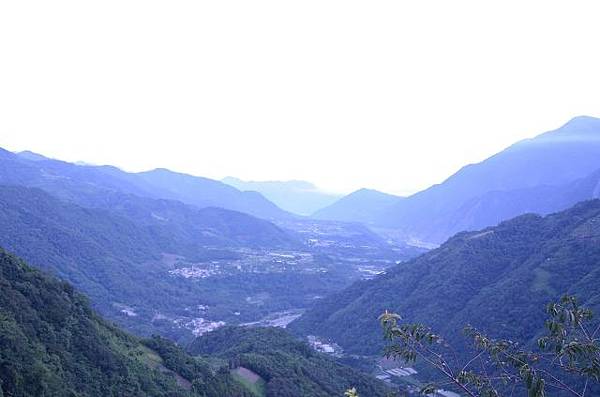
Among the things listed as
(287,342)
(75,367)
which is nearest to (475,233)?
(287,342)

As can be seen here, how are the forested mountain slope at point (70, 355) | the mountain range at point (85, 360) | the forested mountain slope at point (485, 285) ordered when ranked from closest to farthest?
the forested mountain slope at point (70, 355) < the mountain range at point (85, 360) < the forested mountain slope at point (485, 285)

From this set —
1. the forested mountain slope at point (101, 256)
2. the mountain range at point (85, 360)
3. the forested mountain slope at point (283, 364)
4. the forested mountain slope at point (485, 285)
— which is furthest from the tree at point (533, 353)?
the forested mountain slope at point (101, 256)

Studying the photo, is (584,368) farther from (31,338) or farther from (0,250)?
(0,250)

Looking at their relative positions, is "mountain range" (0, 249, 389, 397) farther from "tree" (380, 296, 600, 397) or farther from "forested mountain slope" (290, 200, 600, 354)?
"forested mountain slope" (290, 200, 600, 354)

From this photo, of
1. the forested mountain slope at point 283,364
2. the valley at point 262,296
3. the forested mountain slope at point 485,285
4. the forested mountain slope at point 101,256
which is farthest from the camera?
the forested mountain slope at point 101,256

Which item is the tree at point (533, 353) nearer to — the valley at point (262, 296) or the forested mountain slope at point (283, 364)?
the valley at point (262, 296)

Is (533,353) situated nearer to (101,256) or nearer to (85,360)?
(85,360)

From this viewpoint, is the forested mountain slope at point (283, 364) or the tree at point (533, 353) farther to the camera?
the forested mountain slope at point (283, 364)
